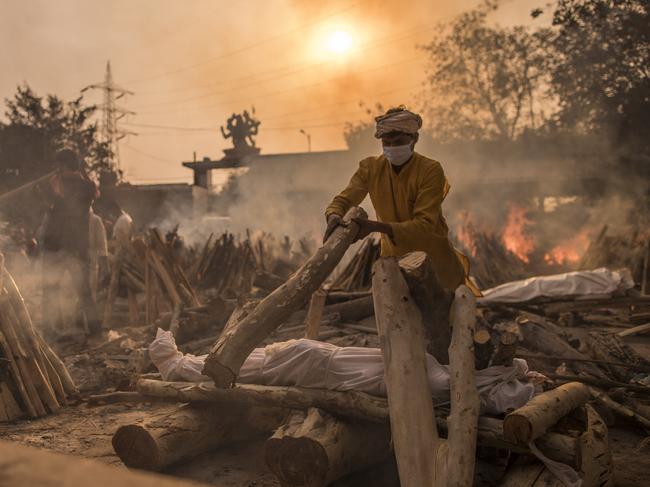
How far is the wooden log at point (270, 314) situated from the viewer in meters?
3.79

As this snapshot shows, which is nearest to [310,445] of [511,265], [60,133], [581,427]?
[581,427]

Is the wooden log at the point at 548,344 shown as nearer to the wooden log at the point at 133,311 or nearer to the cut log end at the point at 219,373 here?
the cut log end at the point at 219,373

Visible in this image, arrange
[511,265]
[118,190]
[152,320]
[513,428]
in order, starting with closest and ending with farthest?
1. [513,428]
2. [152,320]
3. [511,265]
4. [118,190]

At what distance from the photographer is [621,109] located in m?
20.5

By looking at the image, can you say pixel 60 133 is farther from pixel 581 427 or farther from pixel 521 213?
pixel 581 427

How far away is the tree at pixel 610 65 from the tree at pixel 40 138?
74.6ft

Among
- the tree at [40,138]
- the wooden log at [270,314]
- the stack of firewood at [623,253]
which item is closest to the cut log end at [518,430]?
the wooden log at [270,314]

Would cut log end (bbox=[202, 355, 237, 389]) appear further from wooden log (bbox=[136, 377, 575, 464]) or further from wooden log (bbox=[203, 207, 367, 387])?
wooden log (bbox=[136, 377, 575, 464])

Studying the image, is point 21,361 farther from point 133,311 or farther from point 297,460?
point 133,311

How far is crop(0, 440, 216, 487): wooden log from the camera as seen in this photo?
2.82 ft

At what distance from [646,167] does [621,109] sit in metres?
2.33

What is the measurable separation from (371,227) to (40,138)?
1167 inches

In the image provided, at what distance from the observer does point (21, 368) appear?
4.89 m

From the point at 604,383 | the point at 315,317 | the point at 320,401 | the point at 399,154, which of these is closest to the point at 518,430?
the point at 320,401
